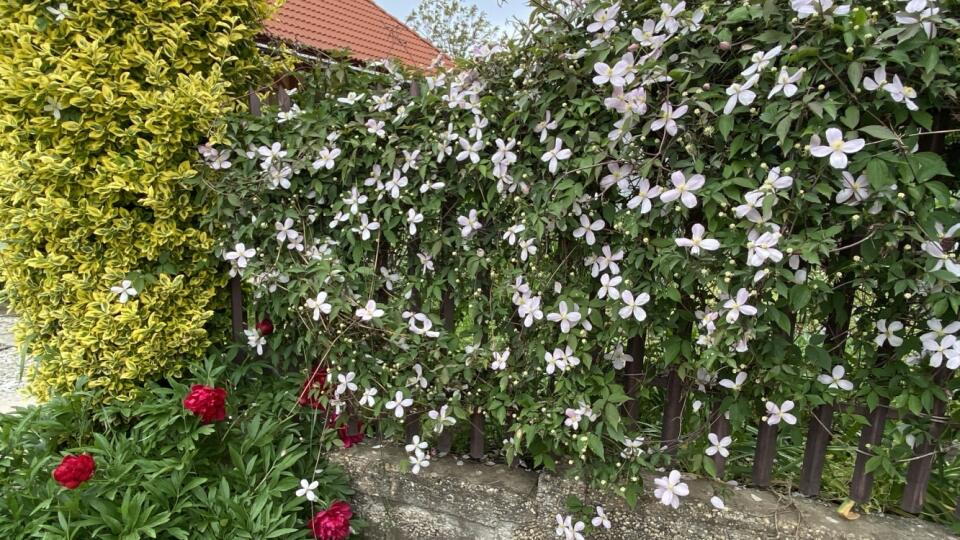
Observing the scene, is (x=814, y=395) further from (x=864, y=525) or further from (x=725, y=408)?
(x=864, y=525)

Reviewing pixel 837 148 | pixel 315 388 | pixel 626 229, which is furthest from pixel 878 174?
pixel 315 388

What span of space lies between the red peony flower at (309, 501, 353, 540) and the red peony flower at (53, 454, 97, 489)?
74cm

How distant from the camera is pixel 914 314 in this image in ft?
4.59

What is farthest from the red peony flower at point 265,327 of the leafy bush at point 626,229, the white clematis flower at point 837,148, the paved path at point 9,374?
the white clematis flower at point 837,148

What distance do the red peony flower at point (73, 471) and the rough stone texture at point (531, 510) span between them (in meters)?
0.85

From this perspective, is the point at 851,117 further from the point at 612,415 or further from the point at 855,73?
the point at 612,415

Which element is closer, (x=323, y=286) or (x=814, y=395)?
(x=814, y=395)

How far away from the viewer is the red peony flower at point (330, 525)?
74.6 inches

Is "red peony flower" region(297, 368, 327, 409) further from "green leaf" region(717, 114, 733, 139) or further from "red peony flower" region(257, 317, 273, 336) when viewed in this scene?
"green leaf" region(717, 114, 733, 139)

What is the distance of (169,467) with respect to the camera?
1.86 metres

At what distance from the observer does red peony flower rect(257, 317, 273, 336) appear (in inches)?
88.5

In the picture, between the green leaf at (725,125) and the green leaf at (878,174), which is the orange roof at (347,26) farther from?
the green leaf at (878,174)

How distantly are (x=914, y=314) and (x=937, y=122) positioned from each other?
0.50 meters

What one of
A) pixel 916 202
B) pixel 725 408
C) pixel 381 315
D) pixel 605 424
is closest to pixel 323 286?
pixel 381 315
